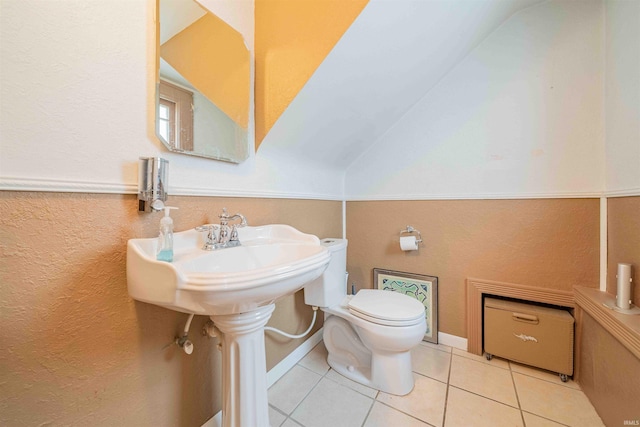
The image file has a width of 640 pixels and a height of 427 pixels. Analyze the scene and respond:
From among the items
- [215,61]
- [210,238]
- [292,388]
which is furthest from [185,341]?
[215,61]

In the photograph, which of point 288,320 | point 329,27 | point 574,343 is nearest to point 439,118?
point 329,27

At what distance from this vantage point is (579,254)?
4.37ft

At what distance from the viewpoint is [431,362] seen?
4.94 ft

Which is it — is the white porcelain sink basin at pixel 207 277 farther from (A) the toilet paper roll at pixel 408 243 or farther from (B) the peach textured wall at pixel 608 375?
(B) the peach textured wall at pixel 608 375

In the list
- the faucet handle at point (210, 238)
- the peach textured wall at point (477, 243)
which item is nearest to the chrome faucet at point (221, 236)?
the faucet handle at point (210, 238)

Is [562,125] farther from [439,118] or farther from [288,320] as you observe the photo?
[288,320]

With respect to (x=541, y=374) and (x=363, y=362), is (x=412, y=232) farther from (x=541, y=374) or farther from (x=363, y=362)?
(x=541, y=374)

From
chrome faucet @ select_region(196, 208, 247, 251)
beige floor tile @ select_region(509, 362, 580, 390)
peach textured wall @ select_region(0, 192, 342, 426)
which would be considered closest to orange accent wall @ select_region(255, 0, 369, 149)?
chrome faucet @ select_region(196, 208, 247, 251)

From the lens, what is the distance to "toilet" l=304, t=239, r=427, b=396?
1.21 metres

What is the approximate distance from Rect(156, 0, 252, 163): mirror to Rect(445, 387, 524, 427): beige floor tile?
157 cm

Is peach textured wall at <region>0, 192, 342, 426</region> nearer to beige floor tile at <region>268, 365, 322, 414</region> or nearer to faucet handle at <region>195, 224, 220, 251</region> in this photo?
faucet handle at <region>195, 224, 220, 251</region>

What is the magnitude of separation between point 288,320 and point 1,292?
3.65 ft

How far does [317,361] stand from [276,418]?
454 mm

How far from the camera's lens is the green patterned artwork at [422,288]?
67.1 inches
